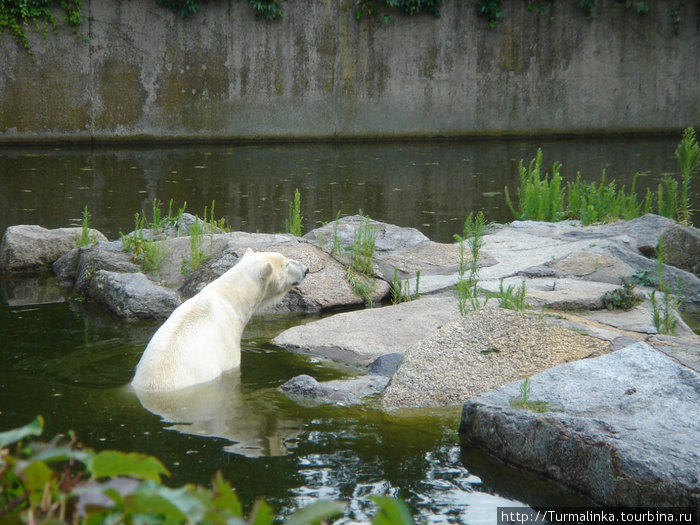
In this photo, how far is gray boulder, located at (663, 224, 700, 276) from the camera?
25.7ft

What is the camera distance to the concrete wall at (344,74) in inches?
742

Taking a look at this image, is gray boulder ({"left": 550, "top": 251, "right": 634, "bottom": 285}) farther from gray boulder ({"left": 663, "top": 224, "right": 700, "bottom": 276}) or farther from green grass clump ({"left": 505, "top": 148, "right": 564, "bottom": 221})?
green grass clump ({"left": 505, "top": 148, "right": 564, "bottom": 221})

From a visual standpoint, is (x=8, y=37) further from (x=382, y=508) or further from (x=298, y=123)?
(x=382, y=508)

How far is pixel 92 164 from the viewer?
15867 mm

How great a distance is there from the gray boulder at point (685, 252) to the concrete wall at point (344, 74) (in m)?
13.4

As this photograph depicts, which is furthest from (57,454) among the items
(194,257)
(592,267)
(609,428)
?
(592,267)

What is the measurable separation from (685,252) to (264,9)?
1408cm

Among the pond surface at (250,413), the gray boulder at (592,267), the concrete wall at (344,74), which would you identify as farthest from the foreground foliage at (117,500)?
the concrete wall at (344,74)

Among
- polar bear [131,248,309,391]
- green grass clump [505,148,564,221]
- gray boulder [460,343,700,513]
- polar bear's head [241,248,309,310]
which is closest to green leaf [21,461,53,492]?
gray boulder [460,343,700,513]

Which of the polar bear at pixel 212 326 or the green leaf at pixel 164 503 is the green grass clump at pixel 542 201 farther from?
the green leaf at pixel 164 503

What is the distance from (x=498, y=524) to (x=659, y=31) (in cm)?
2117

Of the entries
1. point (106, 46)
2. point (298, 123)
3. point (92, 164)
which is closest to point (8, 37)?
point (106, 46)

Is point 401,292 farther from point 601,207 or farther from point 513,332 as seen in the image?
point 601,207

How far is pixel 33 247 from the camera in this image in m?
8.34
